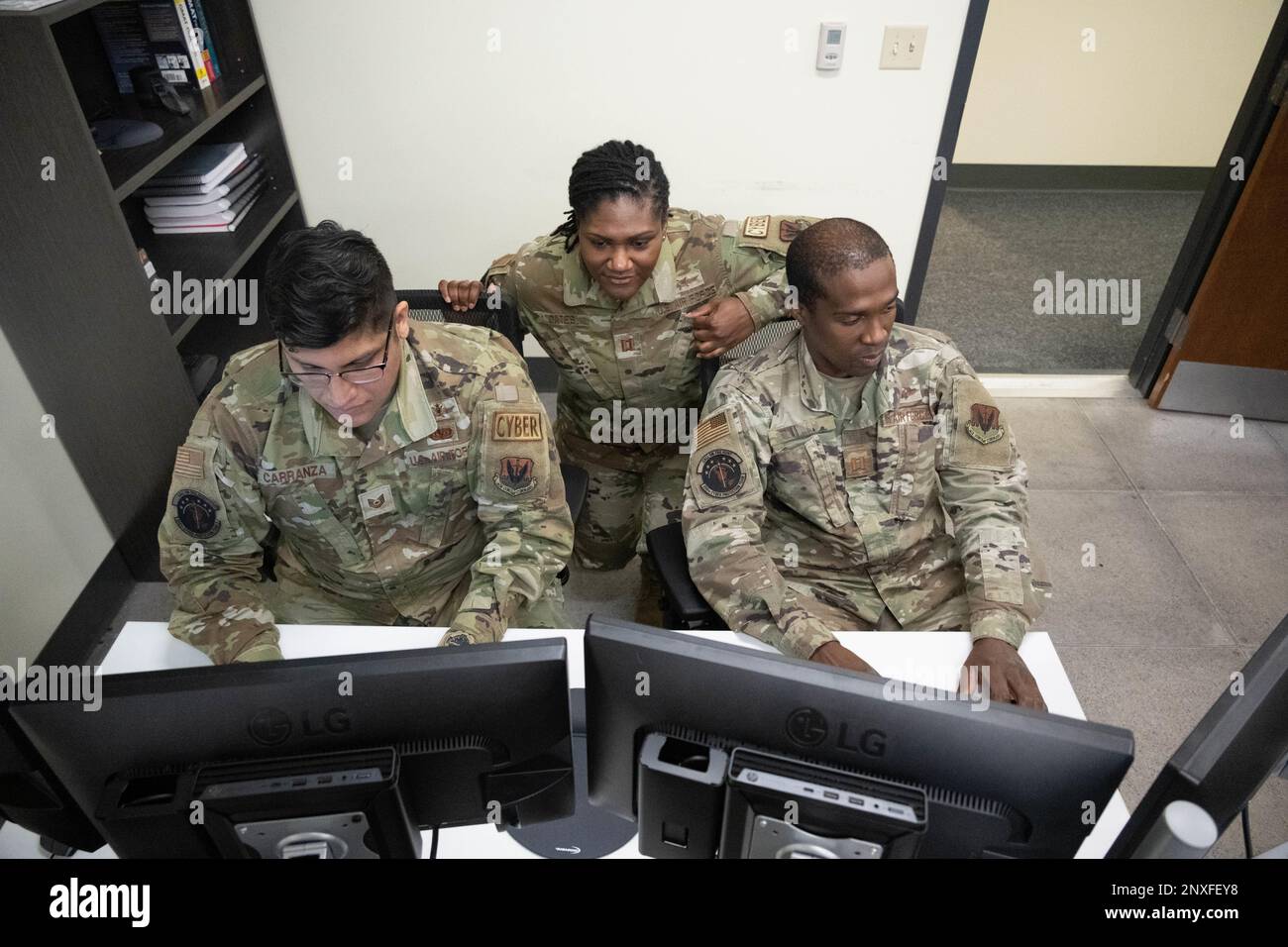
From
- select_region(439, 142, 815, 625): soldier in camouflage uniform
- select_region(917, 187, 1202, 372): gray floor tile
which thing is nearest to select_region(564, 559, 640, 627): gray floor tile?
select_region(439, 142, 815, 625): soldier in camouflage uniform

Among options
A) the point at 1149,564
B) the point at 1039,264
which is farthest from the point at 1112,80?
the point at 1149,564

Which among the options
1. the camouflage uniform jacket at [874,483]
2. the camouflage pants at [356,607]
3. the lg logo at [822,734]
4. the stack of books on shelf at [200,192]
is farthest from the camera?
the stack of books on shelf at [200,192]

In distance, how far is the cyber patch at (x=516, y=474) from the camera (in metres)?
1.49

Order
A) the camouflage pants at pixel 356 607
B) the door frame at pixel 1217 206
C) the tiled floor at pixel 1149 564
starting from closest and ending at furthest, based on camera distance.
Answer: the camouflage pants at pixel 356 607, the tiled floor at pixel 1149 564, the door frame at pixel 1217 206

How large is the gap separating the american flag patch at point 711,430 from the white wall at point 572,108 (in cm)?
138

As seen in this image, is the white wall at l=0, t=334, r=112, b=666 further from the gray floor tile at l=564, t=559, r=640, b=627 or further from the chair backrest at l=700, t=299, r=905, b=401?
the chair backrest at l=700, t=299, r=905, b=401

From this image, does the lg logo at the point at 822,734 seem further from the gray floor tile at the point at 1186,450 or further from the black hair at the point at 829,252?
the gray floor tile at the point at 1186,450

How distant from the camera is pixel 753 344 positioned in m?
1.85

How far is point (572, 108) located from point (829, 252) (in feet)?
4.59

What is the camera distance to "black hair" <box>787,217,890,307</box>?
1.47 meters

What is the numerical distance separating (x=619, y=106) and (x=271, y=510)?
66.4 inches

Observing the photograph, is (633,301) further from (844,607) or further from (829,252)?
(844,607)

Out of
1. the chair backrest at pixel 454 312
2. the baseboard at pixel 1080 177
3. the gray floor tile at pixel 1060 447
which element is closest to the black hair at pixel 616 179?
the chair backrest at pixel 454 312
